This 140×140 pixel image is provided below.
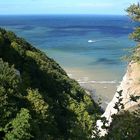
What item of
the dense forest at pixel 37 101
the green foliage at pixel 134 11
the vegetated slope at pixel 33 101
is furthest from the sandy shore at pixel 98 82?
the green foliage at pixel 134 11

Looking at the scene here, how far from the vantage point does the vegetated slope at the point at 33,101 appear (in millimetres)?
19812

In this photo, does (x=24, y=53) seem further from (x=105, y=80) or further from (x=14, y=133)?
(x=105, y=80)

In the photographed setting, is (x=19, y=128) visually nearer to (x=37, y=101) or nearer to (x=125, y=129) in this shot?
(x=37, y=101)

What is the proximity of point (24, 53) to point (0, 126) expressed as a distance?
1458 cm

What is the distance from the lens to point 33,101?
78.8 feet

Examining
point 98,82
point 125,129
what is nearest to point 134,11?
point 125,129

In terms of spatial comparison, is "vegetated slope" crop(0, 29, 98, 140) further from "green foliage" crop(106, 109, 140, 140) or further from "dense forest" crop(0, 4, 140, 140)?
"green foliage" crop(106, 109, 140, 140)

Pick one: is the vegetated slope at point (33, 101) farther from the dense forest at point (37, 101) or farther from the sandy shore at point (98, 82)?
the sandy shore at point (98, 82)

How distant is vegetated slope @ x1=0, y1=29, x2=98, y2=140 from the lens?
65.0 feet

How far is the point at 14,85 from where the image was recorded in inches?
933

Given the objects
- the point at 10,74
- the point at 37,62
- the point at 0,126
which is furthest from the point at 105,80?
the point at 0,126

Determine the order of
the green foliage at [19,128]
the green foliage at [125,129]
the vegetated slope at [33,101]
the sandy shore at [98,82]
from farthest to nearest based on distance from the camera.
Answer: the sandy shore at [98,82]
the vegetated slope at [33,101]
the green foliage at [19,128]
the green foliage at [125,129]

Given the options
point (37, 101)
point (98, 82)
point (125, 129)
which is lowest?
point (98, 82)

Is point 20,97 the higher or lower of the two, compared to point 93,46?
higher
